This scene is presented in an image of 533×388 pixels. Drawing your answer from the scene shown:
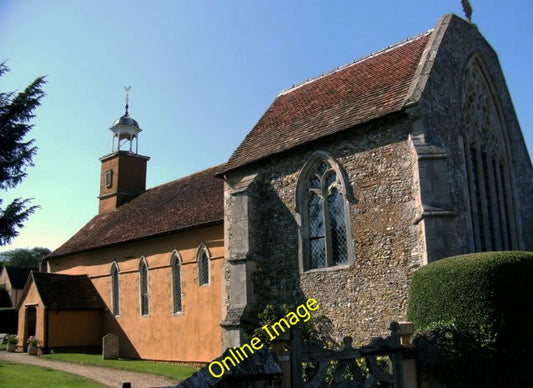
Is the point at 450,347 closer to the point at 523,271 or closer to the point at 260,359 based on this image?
the point at 523,271

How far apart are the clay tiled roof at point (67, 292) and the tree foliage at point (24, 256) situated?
2862 inches

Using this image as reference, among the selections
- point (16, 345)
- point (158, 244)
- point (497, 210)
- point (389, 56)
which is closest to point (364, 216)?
point (497, 210)

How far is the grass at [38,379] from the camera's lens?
13.9 metres

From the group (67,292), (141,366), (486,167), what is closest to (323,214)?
(486,167)

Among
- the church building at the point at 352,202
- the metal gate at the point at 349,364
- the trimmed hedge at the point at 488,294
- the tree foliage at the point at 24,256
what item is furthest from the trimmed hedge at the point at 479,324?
the tree foliage at the point at 24,256

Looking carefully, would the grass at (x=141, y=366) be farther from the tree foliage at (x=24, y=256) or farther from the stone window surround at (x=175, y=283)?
the tree foliage at (x=24, y=256)

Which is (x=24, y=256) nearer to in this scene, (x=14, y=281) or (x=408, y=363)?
(x=14, y=281)

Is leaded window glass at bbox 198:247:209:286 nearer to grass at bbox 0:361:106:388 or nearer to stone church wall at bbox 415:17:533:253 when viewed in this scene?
grass at bbox 0:361:106:388

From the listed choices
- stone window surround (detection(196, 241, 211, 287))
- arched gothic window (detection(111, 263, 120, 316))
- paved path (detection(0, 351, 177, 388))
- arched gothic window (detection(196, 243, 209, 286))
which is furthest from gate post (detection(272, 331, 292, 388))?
arched gothic window (detection(111, 263, 120, 316))

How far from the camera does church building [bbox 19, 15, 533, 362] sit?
12.9 m

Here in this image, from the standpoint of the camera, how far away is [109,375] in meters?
16.8

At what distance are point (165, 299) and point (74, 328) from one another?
20.8 feet

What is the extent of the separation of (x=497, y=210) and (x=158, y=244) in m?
13.8

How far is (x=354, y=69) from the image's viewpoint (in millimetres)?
18281
